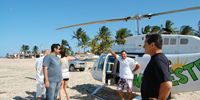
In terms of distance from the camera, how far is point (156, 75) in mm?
1603

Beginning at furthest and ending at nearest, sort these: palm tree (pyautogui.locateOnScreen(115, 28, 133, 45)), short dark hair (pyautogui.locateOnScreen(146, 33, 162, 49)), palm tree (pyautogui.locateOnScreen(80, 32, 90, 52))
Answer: palm tree (pyautogui.locateOnScreen(80, 32, 90, 52)) < palm tree (pyautogui.locateOnScreen(115, 28, 133, 45)) < short dark hair (pyautogui.locateOnScreen(146, 33, 162, 49))

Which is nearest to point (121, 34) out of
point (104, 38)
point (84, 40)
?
point (104, 38)

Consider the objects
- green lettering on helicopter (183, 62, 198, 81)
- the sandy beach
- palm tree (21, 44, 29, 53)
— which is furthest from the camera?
palm tree (21, 44, 29, 53)

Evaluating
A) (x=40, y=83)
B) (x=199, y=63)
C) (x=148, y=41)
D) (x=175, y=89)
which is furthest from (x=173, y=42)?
(x=40, y=83)

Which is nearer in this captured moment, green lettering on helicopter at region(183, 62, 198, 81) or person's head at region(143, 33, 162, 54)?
person's head at region(143, 33, 162, 54)

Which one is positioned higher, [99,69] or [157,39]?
[157,39]

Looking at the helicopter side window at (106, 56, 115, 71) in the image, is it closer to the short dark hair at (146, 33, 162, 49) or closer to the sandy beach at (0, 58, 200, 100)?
the sandy beach at (0, 58, 200, 100)

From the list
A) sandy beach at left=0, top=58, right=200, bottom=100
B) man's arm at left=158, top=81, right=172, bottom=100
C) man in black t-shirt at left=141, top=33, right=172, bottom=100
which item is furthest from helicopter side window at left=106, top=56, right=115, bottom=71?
man's arm at left=158, top=81, right=172, bottom=100

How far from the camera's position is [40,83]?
181 inches

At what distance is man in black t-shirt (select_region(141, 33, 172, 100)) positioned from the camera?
1519 mm

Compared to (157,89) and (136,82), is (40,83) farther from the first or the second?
(157,89)

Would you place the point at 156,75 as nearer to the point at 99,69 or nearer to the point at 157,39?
the point at 157,39

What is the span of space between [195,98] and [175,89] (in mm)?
2158

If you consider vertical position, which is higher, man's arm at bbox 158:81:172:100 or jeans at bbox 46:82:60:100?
man's arm at bbox 158:81:172:100
